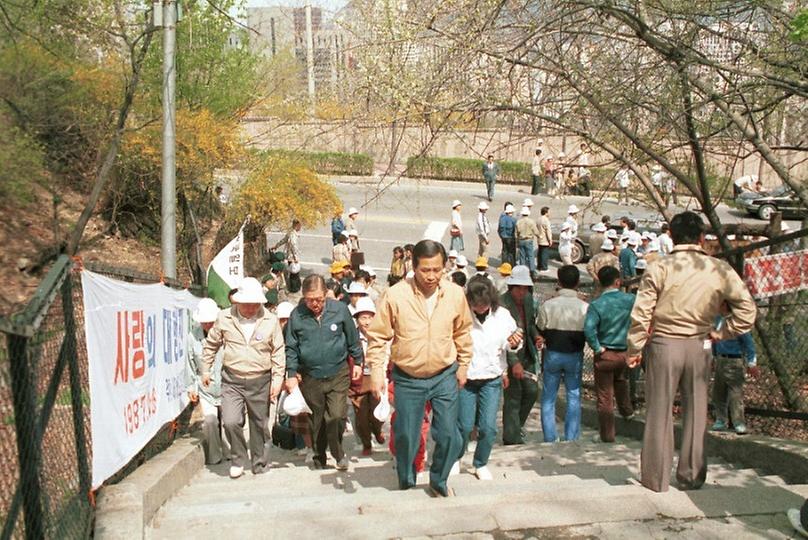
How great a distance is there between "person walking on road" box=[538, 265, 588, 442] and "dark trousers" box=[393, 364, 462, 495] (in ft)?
7.33

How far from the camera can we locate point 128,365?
612 cm

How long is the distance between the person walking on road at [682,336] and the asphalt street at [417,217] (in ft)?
49.6

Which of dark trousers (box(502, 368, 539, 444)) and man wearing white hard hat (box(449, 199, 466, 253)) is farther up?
man wearing white hard hat (box(449, 199, 466, 253))

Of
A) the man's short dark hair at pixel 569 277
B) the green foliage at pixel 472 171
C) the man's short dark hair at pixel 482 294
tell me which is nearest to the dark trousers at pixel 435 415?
the man's short dark hair at pixel 482 294

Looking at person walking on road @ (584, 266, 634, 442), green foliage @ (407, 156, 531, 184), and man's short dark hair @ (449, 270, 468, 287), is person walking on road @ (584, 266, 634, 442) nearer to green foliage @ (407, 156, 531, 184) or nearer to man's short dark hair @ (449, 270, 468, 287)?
man's short dark hair @ (449, 270, 468, 287)

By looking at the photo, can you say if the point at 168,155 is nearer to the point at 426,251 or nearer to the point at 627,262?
the point at 426,251

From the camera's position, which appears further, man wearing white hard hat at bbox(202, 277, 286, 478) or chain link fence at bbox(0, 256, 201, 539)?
man wearing white hard hat at bbox(202, 277, 286, 478)

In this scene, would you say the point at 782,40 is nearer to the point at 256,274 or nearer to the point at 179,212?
the point at 179,212

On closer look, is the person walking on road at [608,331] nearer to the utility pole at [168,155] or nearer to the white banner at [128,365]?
the white banner at [128,365]

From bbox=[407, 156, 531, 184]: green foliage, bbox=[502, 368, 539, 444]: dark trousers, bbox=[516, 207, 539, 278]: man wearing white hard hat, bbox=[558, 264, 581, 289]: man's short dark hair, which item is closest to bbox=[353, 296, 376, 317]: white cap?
bbox=[502, 368, 539, 444]: dark trousers

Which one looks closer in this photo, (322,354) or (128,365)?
(128,365)

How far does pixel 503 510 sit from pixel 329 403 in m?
2.32

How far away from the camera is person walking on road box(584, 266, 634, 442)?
777cm

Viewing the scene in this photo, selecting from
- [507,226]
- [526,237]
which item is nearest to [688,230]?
[526,237]
